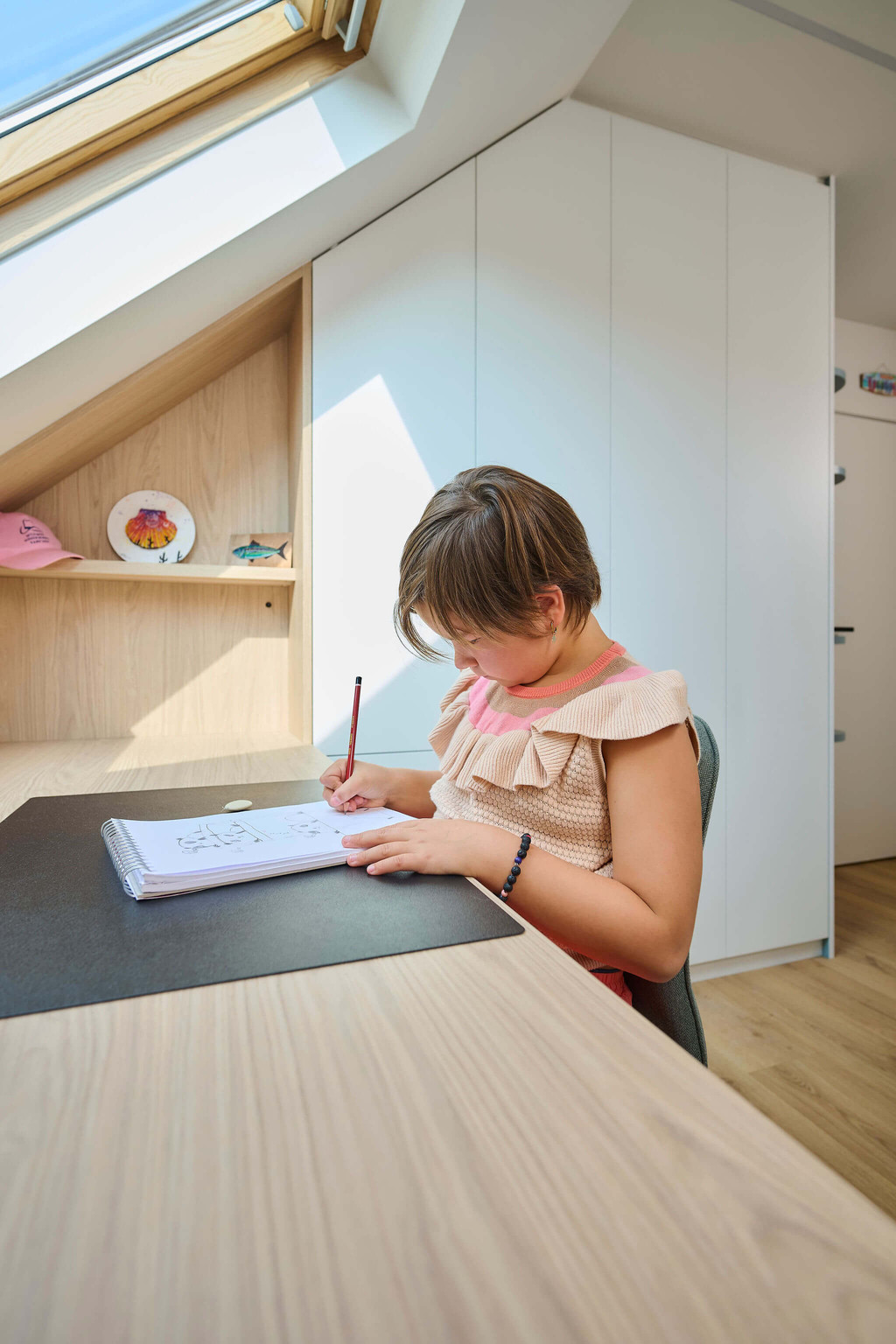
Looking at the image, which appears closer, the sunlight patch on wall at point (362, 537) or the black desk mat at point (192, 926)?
the black desk mat at point (192, 926)

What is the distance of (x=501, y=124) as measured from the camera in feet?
5.71

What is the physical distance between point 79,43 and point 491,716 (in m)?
1.14

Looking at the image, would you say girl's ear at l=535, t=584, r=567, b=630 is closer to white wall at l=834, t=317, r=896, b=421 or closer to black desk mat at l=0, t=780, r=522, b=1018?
black desk mat at l=0, t=780, r=522, b=1018

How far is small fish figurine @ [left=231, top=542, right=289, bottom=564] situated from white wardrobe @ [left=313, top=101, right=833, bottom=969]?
7.9 inches

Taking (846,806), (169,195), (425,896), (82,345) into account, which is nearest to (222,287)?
(169,195)

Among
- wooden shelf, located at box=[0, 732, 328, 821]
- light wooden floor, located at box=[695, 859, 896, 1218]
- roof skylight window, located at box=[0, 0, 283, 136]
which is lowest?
light wooden floor, located at box=[695, 859, 896, 1218]

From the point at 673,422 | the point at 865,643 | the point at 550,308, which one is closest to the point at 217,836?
the point at 550,308

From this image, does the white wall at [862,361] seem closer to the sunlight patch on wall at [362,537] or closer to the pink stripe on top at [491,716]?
the sunlight patch on wall at [362,537]

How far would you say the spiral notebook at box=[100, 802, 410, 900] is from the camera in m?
0.60

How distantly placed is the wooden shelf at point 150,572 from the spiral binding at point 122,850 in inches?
36.4

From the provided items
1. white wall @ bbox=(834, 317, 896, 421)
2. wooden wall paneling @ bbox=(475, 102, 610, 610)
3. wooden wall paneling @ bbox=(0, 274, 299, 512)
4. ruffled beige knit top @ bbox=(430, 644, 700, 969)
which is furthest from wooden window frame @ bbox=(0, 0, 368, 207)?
white wall @ bbox=(834, 317, 896, 421)

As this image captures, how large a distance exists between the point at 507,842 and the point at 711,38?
2.07 m

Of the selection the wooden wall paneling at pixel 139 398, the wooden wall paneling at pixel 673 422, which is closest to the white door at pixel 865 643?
the wooden wall paneling at pixel 673 422

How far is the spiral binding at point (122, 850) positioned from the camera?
2.02 ft
